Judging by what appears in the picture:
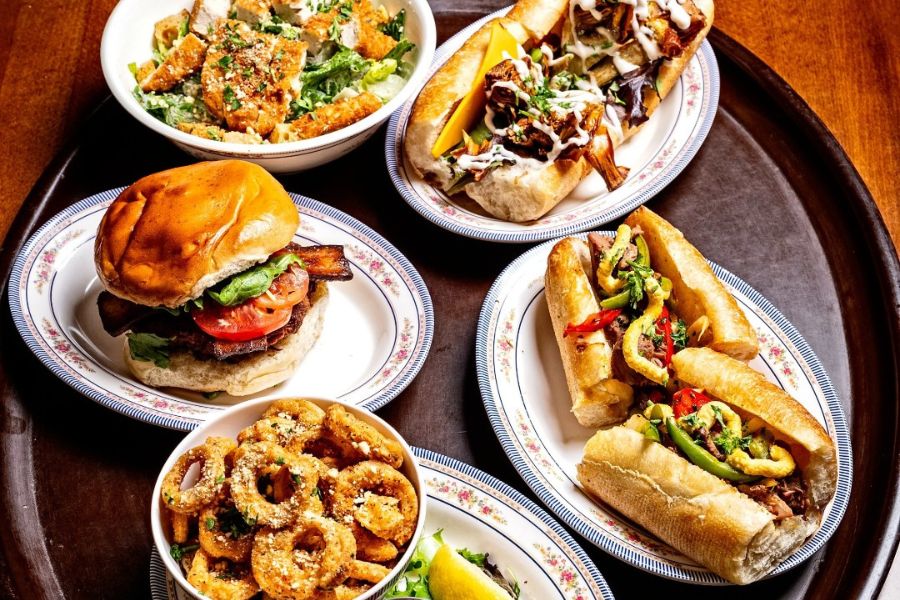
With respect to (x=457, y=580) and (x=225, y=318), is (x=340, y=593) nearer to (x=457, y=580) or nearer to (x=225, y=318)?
(x=457, y=580)

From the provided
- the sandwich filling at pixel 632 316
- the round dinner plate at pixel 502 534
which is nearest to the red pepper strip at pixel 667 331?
the sandwich filling at pixel 632 316

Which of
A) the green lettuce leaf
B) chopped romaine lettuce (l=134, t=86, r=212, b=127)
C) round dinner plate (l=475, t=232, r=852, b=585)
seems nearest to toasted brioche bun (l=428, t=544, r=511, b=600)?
round dinner plate (l=475, t=232, r=852, b=585)

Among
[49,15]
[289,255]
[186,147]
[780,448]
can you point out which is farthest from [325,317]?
[49,15]

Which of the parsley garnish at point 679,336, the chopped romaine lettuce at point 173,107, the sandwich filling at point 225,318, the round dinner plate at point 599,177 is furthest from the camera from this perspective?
the chopped romaine lettuce at point 173,107

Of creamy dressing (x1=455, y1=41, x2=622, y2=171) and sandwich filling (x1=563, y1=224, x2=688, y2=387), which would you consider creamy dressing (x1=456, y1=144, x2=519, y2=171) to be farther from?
sandwich filling (x1=563, y1=224, x2=688, y2=387)

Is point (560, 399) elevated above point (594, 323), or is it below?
below

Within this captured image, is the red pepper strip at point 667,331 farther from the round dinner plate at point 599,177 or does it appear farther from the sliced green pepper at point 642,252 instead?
the round dinner plate at point 599,177

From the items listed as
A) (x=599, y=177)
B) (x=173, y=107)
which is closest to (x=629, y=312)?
(x=599, y=177)
